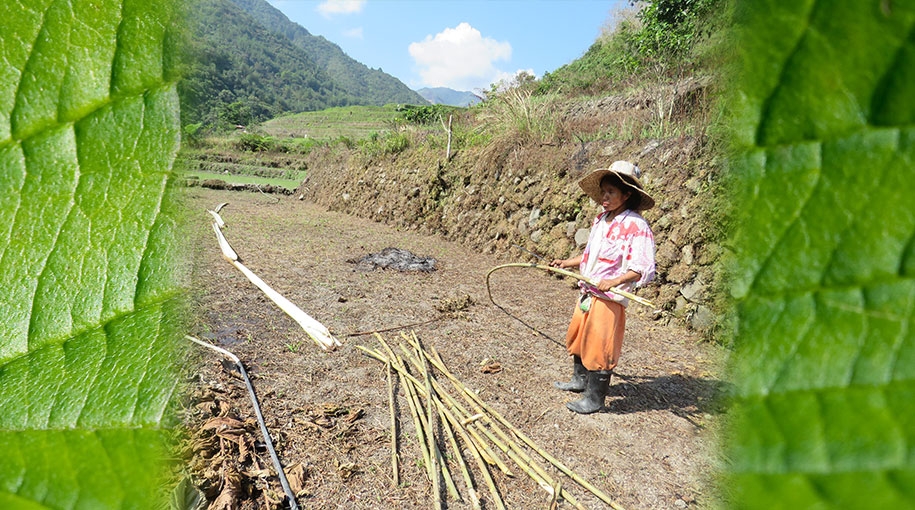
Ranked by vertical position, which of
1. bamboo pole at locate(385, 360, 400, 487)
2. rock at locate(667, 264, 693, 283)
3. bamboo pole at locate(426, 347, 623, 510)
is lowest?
bamboo pole at locate(385, 360, 400, 487)

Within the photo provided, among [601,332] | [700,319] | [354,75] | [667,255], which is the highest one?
[354,75]

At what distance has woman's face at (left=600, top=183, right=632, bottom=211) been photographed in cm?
246

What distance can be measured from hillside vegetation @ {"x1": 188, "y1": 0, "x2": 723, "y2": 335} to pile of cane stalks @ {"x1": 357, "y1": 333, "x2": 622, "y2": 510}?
127 cm

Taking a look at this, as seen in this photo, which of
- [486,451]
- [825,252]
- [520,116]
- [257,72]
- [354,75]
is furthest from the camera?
[354,75]

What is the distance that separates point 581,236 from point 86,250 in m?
5.48

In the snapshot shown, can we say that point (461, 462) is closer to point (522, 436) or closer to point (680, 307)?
point (522, 436)

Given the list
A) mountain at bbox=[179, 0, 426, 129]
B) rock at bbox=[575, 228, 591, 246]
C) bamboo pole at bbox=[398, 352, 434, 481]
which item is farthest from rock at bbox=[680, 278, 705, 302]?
mountain at bbox=[179, 0, 426, 129]

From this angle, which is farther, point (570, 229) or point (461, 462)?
point (570, 229)

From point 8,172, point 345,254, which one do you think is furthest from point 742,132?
point 345,254

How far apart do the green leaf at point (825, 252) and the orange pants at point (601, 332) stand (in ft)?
8.39

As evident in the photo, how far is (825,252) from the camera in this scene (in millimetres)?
120

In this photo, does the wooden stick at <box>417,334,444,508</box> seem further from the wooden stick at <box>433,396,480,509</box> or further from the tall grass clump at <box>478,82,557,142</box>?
the tall grass clump at <box>478,82,557,142</box>

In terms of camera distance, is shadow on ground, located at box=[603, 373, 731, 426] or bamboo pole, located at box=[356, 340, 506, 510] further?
shadow on ground, located at box=[603, 373, 731, 426]

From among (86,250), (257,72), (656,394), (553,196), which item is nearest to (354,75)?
(257,72)
